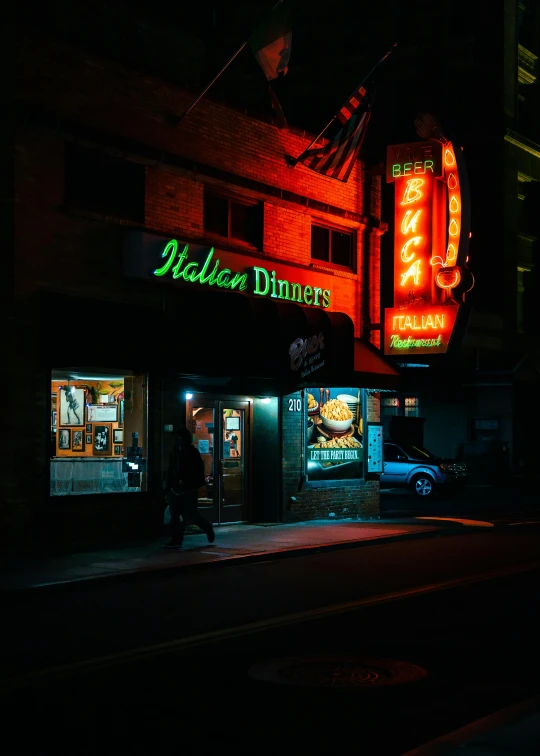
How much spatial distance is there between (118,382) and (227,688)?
35.4ft

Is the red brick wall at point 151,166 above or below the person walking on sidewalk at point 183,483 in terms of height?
above

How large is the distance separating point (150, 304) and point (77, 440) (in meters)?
2.72

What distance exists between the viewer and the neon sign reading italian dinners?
17844mm

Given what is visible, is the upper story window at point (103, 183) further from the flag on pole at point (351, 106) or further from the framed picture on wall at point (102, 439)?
the flag on pole at point (351, 106)

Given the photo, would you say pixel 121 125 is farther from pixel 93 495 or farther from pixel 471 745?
pixel 471 745

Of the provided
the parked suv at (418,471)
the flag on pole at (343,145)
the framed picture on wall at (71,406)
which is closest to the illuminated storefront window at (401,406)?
the parked suv at (418,471)

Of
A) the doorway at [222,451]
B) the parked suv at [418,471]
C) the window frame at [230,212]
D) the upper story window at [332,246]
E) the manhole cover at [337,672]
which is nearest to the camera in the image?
the manhole cover at [337,672]

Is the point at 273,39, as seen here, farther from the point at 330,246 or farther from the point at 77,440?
the point at 77,440

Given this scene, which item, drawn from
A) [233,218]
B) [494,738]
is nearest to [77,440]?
[233,218]

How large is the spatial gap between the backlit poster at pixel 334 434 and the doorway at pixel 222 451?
1.60 m

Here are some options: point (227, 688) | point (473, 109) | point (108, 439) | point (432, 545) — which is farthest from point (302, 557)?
point (473, 109)

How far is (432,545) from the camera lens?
17.7 m

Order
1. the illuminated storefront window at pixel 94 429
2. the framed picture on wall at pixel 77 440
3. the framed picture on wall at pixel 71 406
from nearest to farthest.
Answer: the illuminated storefront window at pixel 94 429 < the framed picture on wall at pixel 71 406 < the framed picture on wall at pixel 77 440

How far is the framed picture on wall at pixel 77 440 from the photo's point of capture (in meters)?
17.0
